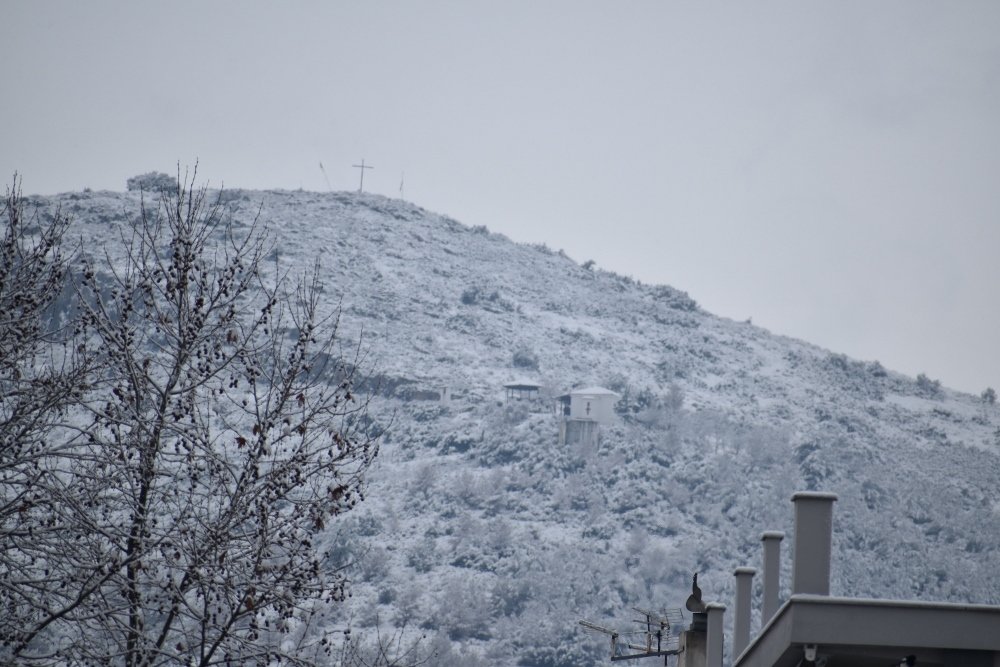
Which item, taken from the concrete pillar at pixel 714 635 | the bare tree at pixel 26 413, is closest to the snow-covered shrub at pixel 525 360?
the concrete pillar at pixel 714 635

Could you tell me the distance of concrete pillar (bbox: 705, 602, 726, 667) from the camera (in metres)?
12.0

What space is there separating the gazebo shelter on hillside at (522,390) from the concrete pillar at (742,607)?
104m

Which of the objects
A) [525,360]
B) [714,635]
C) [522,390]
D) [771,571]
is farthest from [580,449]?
[771,571]

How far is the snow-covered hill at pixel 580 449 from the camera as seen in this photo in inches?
3371

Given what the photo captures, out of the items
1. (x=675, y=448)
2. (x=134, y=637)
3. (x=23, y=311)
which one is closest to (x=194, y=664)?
(x=134, y=637)

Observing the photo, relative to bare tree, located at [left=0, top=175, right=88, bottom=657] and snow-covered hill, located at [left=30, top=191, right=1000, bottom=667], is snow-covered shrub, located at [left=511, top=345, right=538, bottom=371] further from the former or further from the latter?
bare tree, located at [left=0, top=175, right=88, bottom=657]

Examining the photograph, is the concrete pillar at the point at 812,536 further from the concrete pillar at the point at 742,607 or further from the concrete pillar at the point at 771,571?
the concrete pillar at the point at 742,607

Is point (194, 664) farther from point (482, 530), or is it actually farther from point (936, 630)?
point (482, 530)

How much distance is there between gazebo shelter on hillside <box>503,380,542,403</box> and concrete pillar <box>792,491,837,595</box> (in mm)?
107755

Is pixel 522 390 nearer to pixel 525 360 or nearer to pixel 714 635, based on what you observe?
pixel 525 360

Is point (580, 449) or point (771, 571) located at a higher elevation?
point (771, 571)

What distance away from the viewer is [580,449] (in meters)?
109

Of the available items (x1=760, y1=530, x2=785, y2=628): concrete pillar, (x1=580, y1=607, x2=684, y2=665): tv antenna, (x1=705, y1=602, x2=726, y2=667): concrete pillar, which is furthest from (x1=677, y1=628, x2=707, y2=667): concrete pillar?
(x1=760, y1=530, x2=785, y2=628): concrete pillar

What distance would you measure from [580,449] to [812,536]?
10218 cm
